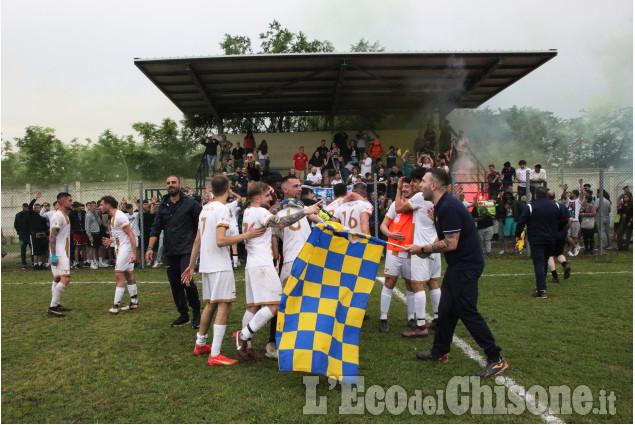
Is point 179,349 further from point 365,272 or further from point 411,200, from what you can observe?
point 411,200

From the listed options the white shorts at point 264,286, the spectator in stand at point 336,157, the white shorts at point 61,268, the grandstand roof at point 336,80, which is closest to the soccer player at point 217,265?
the white shorts at point 264,286

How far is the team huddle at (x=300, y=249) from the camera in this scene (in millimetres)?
4945

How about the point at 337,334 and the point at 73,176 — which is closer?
the point at 337,334

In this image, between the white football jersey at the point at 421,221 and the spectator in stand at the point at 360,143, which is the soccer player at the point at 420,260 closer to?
the white football jersey at the point at 421,221

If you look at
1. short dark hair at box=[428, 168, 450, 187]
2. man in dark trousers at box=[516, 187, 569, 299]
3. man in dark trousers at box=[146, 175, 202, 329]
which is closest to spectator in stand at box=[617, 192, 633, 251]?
man in dark trousers at box=[516, 187, 569, 299]

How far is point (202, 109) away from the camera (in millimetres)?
23859

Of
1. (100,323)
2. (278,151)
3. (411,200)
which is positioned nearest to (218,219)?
(411,200)

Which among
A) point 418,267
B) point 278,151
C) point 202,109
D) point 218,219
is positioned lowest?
point 418,267

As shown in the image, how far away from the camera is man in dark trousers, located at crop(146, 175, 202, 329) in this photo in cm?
715

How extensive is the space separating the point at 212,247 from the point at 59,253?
14.3 ft

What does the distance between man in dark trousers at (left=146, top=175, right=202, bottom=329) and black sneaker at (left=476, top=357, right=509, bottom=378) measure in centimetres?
421

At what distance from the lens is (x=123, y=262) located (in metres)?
8.36

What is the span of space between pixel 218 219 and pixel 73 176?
177ft

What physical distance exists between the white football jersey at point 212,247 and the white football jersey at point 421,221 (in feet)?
8.75
